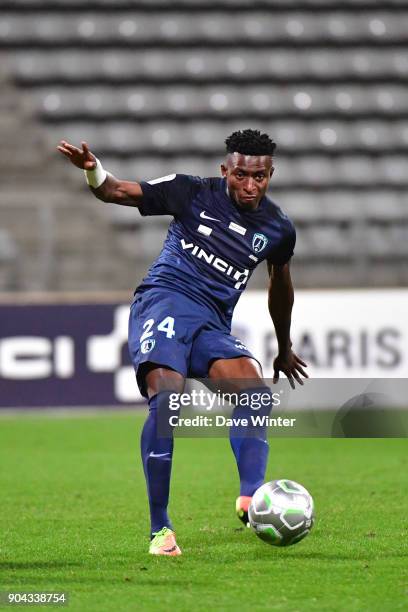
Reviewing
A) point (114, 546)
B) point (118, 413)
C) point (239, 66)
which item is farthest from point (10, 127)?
point (114, 546)

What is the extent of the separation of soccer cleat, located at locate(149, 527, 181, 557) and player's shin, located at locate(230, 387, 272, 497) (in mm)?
464

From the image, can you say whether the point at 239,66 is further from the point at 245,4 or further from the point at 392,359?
the point at 392,359

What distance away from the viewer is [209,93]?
55.9 ft

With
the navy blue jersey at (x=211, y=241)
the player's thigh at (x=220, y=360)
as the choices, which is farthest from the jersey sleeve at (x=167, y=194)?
the player's thigh at (x=220, y=360)

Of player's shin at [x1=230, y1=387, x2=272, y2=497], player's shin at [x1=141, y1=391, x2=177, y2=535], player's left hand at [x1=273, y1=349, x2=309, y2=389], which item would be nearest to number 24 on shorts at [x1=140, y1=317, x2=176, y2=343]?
player's shin at [x1=141, y1=391, x2=177, y2=535]

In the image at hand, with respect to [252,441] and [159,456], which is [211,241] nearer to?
[252,441]

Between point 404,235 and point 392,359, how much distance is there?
1575mm

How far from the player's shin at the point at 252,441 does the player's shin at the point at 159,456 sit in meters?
0.40

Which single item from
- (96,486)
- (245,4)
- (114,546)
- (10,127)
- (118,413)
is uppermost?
(245,4)

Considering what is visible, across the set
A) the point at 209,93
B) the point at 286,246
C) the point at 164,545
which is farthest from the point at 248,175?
the point at 209,93

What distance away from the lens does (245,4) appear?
1773cm

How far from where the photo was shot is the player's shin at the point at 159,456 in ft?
15.3

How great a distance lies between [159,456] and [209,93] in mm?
12934

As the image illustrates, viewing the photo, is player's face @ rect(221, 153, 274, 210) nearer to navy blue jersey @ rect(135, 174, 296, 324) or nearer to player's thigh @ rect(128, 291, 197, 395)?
navy blue jersey @ rect(135, 174, 296, 324)
